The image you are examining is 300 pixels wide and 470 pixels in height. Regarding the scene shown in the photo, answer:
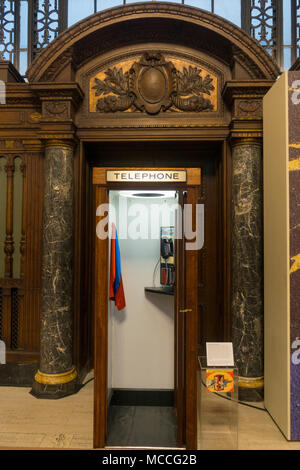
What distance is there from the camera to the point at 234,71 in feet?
10.9

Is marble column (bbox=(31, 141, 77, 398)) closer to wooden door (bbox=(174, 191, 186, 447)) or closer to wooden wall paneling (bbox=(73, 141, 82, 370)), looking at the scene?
wooden wall paneling (bbox=(73, 141, 82, 370))

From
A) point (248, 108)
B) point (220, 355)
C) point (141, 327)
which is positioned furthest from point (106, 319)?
point (248, 108)

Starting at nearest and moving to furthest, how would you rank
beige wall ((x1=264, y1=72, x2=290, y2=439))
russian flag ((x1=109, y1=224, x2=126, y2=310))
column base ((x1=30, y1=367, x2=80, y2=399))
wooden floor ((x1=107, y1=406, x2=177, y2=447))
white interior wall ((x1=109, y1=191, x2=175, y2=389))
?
1. wooden floor ((x1=107, y1=406, x2=177, y2=447))
2. beige wall ((x1=264, y1=72, x2=290, y2=439))
3. russian flag ((x1=109, y1=224, x2=126, y2=310))
4. white interior wall ((x1=109, y1=191, x2=175, y2=389))
5. column base ((x1=30, y1=367, x2=80, y2=399))

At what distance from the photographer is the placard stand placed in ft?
7.84

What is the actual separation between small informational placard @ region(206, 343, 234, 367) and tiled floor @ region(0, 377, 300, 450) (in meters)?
0.56

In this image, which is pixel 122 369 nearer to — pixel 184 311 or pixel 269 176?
pixel 184 311

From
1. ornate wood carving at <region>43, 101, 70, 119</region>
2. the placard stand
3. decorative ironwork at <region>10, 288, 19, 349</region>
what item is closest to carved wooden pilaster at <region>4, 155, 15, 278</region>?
decorative ironwork at <region>10, 288, 19, 349</region>

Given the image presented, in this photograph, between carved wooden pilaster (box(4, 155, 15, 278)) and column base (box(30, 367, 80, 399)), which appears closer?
column base (box(30, 367, 80, 399))

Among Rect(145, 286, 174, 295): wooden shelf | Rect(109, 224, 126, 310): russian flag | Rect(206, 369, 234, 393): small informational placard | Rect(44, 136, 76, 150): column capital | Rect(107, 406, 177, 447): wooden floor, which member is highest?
Rect(44, 136, 76, 150): column capital

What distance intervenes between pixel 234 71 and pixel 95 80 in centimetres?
145

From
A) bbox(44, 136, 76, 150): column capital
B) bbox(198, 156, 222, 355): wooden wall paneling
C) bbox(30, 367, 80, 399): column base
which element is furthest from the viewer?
bbox(198, 156, 222, 355): wooden wall paneling

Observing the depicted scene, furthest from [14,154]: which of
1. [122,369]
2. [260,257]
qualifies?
[260,257]

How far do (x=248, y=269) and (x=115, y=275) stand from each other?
51.2 inches

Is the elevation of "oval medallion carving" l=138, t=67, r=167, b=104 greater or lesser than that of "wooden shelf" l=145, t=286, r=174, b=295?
greater
